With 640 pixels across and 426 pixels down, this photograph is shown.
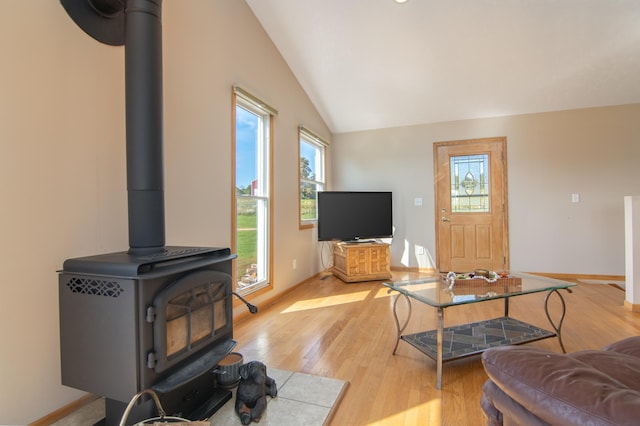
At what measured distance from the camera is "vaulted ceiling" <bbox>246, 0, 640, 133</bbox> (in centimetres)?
315

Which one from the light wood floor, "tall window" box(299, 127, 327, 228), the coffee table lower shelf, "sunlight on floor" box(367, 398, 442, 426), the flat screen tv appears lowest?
"sunlight on floor" box(367, 398, 442, 426)

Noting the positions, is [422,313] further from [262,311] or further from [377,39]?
[377,39]

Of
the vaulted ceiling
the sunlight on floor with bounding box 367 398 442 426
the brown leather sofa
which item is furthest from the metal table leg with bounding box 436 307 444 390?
the vaulted ceiling

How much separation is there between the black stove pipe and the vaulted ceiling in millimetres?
1953

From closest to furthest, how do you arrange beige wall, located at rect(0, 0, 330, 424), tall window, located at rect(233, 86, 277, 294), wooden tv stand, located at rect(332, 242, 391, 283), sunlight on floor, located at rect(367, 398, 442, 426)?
beige wall, located at rect(0, 0, 330, 424) < sunlight on floor, located at rect(367, 398, 442, 426) < tall window, located at rect(233, 86, 277, 294) < wooden tv stand, located at rect(332, 242, 391, 283)

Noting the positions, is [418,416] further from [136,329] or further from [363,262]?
[363,262]

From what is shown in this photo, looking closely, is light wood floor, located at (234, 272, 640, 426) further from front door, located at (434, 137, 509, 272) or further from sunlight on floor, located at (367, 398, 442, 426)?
front door, located at (434, 137, 509, 272)

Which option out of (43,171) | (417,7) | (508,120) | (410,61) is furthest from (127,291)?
(508,120)

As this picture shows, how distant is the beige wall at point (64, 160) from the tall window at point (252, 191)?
44 centimetres

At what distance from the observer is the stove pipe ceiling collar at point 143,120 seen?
158cm

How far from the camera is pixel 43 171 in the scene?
1.55 metres

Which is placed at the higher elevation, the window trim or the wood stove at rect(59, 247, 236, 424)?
the window trim

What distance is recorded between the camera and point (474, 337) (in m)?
2.37

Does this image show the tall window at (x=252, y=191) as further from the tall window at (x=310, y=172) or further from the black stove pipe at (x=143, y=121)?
the black stove pipe at (x=143, y=121)
